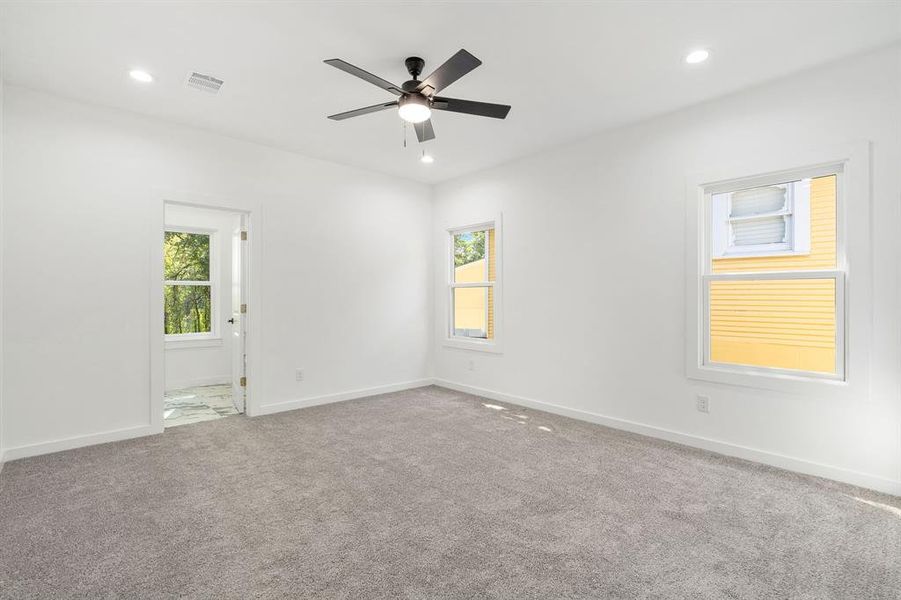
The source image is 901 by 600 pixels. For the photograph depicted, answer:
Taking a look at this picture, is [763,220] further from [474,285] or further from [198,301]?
[198,301]

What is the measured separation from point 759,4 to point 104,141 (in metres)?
4.66

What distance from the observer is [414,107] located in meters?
2.72

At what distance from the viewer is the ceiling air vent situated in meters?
3.04

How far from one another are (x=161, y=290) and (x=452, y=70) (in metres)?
3.17

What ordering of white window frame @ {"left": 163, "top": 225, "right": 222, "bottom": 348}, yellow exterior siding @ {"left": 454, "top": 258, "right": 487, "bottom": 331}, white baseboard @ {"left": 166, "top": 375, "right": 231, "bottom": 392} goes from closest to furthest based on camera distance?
yellow exterior siding @ {"left": 454, "top": 258, "right": 487, "bottom": 331}
white baseboard @ {"left": 166, "top": 375, "right": 231, "bottom": 392}
white window frame @ {"left": 163, "top": 225, "right": 222, "bottom": 348}

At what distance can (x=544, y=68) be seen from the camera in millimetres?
2945

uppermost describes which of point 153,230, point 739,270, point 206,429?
point 153,230

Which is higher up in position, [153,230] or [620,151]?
[620,151]

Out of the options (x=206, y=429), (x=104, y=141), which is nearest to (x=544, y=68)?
(x=104, y=141)

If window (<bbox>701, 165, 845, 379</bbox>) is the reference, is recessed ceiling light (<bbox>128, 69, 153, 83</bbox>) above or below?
above

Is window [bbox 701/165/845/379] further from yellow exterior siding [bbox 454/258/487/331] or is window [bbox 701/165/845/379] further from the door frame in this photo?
the door frame

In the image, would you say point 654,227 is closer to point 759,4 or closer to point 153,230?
point 759,4

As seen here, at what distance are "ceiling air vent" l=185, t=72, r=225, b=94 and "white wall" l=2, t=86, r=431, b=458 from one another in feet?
3.10

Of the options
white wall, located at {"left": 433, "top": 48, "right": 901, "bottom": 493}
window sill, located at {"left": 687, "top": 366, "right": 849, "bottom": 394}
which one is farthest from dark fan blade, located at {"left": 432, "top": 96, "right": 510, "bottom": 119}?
window sill, located at {"left": 687, "top": 366, "right": 849, "bottom": 394}
